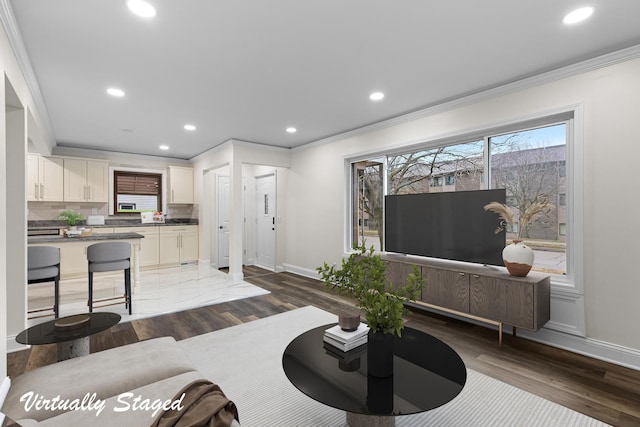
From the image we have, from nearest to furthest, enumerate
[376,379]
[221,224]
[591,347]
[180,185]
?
[376,379] < [591,347] < [221,224] < [180,185]

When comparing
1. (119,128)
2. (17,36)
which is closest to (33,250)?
(17,36)

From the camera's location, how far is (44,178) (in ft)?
18.4

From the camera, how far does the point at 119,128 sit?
189 inches

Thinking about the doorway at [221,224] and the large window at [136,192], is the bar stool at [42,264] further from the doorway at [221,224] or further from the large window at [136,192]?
the large window at [136,192]

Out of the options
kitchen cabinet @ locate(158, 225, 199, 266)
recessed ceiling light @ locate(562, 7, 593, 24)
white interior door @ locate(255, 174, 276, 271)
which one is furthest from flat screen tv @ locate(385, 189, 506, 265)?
kitchen cabinet @ locate(158, 225, 199, 266)

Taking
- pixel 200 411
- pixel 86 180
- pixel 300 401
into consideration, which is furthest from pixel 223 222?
pixel 200 411

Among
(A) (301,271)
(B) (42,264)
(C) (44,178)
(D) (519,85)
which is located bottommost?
(A) (301,271)

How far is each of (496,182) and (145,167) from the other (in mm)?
6852

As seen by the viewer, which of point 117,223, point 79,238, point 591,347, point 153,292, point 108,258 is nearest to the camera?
point 591,347

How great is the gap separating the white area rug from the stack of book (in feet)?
1.42

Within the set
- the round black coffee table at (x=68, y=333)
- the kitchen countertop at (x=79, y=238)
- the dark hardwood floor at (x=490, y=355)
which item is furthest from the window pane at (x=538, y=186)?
the kitchen countertop at (x=79, y=238)

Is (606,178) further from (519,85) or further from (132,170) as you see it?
(132,170)

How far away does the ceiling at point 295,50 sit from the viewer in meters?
2.01

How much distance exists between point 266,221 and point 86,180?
357 cm
